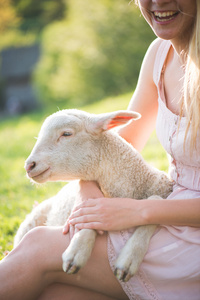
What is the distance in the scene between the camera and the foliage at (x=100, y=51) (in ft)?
49.5

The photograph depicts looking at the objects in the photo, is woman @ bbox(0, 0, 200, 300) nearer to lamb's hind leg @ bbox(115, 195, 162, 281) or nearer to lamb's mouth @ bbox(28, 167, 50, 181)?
lamb's hind leg @ bbox(115, 195, 162, 281)

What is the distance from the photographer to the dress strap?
265 centimetres

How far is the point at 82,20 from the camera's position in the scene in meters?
18.0

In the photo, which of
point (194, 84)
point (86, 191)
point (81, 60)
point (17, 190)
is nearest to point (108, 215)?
point (86, 191)

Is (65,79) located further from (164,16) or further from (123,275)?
(123,275)

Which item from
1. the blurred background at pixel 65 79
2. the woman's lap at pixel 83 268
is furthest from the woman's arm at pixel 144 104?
the blurred background at pixel 65 79

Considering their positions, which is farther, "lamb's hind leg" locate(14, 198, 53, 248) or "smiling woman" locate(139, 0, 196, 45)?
"lamb's hind leg" locate(14, 198, 53, 248)

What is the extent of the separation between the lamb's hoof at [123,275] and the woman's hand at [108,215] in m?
0.24

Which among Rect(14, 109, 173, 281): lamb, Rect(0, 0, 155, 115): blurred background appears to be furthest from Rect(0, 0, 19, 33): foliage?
Rect(14, 109, 173, 281): lamb

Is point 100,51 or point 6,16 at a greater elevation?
point 6,16

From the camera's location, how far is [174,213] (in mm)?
2125

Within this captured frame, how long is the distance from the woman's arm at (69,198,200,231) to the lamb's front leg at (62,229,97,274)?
0.06 meters

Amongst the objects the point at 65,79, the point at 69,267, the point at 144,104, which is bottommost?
the point at 65,79

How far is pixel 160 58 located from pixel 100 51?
14.4 m
